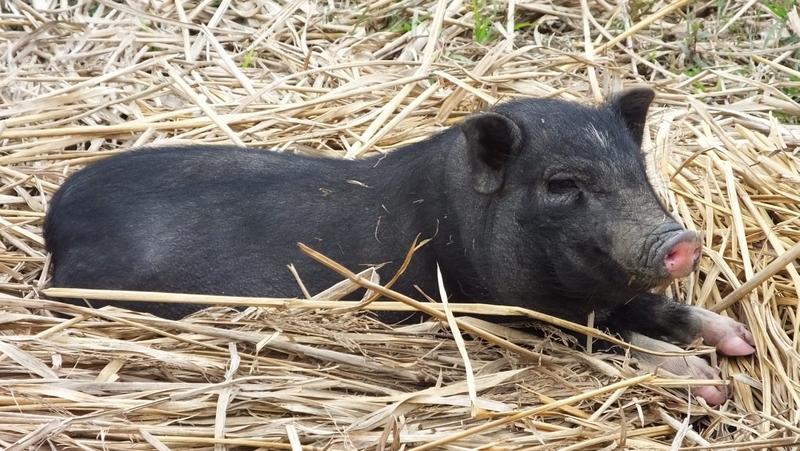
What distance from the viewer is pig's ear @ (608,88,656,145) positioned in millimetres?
5324

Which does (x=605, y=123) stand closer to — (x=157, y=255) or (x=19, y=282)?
(x=157, y=255)

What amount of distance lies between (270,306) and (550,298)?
1.18 meters

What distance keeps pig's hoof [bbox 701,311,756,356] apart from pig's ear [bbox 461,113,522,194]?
108 centimetres

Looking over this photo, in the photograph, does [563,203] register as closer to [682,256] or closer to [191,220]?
[682,256]

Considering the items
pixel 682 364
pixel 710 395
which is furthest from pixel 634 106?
pixel 710 395

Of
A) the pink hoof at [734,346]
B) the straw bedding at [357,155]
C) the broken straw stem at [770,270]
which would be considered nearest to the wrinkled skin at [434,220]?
the pink hoof at [734,346]

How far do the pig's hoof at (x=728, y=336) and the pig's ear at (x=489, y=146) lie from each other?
1.08m

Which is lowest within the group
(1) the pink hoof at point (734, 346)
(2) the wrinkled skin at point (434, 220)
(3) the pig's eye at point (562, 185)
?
(1) the pink hoof at point (734, 346)

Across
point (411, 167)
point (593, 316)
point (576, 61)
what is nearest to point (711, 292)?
point (593, 316)

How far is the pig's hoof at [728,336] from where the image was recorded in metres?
5.12

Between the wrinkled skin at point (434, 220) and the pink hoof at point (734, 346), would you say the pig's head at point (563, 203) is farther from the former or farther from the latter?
the pink hoof at point (734, 346)

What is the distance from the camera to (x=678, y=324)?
17.4 feet

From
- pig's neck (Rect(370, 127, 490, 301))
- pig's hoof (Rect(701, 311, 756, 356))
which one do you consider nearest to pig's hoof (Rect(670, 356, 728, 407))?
pig's hoof (Rect(701, 311, 756, 356))

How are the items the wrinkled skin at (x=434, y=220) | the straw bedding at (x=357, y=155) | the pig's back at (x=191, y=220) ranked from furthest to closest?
1. the pig's back at (x=191, y=220)
2. the wrinkled skin at (x=434, y=220)
3. the straw bedding at (x=357, y=155)
